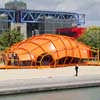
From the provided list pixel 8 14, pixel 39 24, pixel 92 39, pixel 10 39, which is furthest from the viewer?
pixel 39 24

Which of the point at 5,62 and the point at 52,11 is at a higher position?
the point at 52,11

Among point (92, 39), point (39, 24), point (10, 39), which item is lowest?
point (92, 39)

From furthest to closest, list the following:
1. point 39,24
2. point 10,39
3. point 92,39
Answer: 1. point 39,24
2. point 92,39
3. point 10,39

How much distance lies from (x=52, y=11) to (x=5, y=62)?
8868cm

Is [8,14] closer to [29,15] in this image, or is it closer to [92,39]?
[29,15]

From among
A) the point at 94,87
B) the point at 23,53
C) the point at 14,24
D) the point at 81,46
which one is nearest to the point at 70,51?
the point at 81,46

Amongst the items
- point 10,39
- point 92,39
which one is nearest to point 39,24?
point 92,39

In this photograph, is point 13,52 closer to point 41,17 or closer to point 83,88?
point 83,88

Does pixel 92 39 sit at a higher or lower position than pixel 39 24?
lower

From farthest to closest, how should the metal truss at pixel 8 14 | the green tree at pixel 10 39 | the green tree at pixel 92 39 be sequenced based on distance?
1. the metal truss at pixel 8 14
2. the green tree at pixel 92 39
3. the green tree at pixel 10 39

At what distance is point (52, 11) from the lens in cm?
13525

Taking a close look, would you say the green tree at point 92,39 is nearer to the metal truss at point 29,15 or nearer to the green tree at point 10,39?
the green tree at point 10,39

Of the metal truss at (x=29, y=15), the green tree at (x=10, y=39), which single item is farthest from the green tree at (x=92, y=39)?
the metal truss at (x=29, y=15)

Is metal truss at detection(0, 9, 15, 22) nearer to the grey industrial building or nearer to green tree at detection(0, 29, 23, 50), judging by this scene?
the grey industrial building
